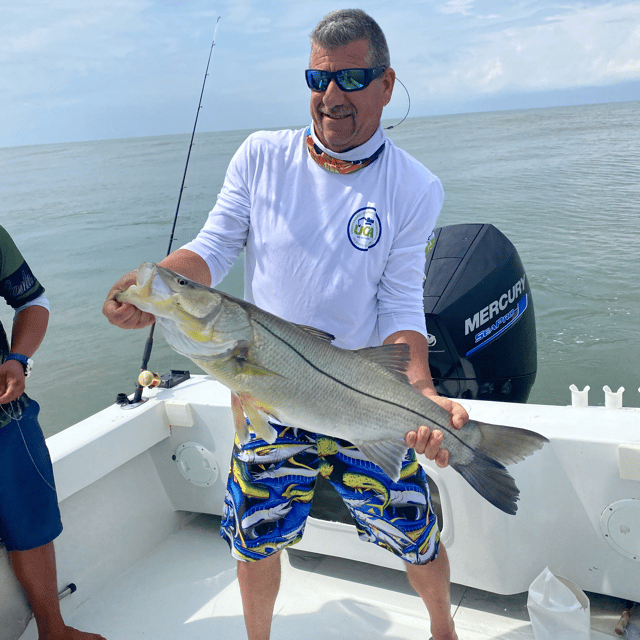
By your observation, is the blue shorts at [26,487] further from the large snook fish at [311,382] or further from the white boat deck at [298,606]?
the large snook fish at [311,382]

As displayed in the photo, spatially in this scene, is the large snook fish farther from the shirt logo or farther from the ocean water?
the ocean water

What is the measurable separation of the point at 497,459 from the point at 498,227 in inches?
502

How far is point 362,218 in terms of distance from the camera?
6.52 feet

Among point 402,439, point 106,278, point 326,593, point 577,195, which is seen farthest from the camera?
point 577,195

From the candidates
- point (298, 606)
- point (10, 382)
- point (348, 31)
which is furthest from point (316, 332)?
point (298, 606)

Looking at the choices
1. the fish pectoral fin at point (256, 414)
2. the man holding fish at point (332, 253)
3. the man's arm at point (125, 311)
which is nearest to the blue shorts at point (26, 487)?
the man holding fish at point (332, 253)

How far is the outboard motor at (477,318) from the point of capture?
3227mm

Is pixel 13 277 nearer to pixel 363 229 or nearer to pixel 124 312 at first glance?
pixel 124 312

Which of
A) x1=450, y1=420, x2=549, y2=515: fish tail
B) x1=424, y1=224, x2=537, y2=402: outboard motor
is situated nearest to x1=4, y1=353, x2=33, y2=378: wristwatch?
x1=450, y1=420, x2=549, y2=515: fish tail

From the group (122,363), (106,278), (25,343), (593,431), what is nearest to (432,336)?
(593,431)

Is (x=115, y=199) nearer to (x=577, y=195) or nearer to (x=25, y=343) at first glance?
(x=577, y=195)

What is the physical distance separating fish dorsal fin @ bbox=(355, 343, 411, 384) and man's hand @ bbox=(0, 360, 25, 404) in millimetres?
1290

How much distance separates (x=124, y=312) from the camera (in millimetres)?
1484

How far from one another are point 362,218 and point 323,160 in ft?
0.79
